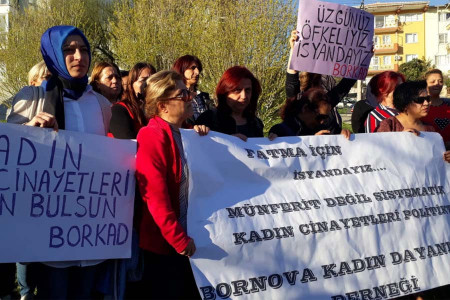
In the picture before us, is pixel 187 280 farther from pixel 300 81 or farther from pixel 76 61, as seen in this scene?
pixel 300 81

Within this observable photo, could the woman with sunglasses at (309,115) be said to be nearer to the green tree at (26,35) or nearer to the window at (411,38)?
the green tree at (26,35)

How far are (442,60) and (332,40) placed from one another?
6536cm

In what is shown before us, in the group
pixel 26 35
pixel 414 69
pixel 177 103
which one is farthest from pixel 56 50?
pixel 414 69

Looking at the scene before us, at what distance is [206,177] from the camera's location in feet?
10.1

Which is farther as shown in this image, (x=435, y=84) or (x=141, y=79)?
(x=435, y=84)

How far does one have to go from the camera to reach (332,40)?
4.85 meters

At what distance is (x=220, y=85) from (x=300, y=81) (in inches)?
57.7

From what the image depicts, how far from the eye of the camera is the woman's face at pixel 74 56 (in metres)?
3.01

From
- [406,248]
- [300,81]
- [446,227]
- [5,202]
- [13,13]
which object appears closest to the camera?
[5,202]

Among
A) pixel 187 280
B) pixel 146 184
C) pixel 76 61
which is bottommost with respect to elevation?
pixel 187 280

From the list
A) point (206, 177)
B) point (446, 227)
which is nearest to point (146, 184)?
point (206, 177)

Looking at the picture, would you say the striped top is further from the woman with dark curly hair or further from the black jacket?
the woman with dark curly hair

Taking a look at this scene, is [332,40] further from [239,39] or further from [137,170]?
[239,39]

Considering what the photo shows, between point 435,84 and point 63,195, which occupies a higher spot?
point 435,84
